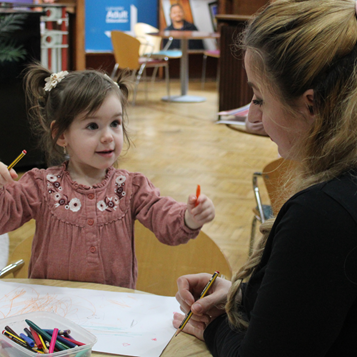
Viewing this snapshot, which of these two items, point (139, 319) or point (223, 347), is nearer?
point (223, 347)

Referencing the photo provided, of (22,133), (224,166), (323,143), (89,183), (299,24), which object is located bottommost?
(224,166)

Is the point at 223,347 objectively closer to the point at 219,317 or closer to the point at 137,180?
the point at 219,317

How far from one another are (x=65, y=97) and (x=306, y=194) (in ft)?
2.73

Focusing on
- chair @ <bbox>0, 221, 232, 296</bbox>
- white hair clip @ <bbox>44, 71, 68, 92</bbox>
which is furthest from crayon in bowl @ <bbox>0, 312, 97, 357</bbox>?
white hair clip @ <bbox>44, 71, 68, 92</bbox>

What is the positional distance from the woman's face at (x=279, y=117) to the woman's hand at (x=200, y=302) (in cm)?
28

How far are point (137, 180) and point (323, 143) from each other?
70cm

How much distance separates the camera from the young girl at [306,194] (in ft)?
1.94

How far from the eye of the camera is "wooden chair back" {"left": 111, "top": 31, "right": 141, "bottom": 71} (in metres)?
6.20

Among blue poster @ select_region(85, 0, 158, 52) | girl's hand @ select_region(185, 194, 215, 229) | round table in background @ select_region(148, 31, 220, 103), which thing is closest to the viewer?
girl's hand @ select_region(185, 194, 215, 229)

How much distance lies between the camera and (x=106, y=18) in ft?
26.9

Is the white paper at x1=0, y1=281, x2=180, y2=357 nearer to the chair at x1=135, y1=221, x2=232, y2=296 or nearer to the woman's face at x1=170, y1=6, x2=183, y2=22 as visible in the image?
the chair at x1=135, y1=221, x2=232, y2=296

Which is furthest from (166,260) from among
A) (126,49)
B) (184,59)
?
(184,59)

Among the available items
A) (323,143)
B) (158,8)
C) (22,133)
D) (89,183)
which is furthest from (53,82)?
(158,8)

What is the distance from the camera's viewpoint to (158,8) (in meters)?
8.66
